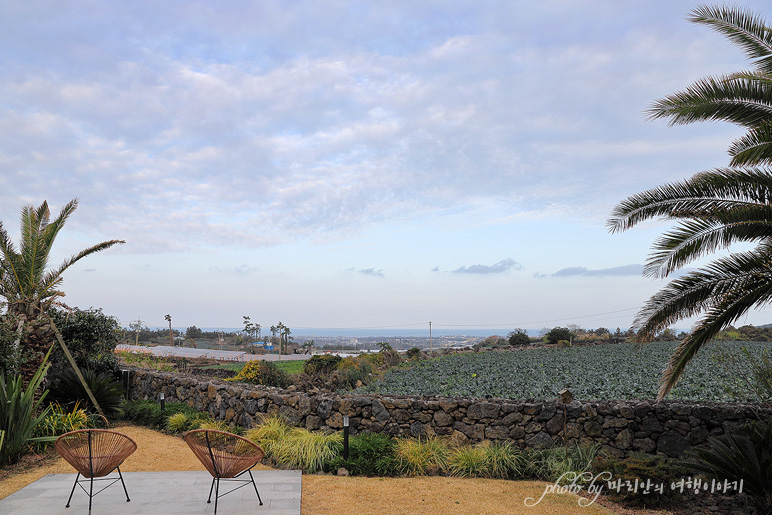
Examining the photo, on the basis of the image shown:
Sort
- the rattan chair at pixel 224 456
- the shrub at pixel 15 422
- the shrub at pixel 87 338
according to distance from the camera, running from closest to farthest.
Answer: the rattan chair at pixel 224 456 < the shrub at pixel 15 422 < the shrub at pixel 87 338

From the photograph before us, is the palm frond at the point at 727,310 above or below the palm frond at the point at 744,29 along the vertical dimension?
below

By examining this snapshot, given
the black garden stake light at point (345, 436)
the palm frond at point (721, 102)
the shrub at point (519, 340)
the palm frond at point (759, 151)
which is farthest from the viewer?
the shrub at point (519, 340)

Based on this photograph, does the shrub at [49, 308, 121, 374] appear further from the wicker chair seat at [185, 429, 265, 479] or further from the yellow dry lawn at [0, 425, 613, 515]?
the wicker chair seat at [185, 429, 265, 479]

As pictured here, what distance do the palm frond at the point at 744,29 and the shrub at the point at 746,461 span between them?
4.59 metres

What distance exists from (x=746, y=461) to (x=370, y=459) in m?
4.68

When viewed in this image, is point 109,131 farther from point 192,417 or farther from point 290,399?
point 290,399

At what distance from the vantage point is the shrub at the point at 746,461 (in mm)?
5164

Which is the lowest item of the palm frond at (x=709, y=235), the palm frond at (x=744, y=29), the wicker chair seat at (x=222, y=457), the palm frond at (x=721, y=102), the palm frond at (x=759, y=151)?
the wicker chair seat at (x=222, y=457)

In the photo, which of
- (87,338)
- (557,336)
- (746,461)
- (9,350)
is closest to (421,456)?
(746,461)

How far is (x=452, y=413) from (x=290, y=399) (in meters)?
2.90

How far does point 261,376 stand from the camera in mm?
13117

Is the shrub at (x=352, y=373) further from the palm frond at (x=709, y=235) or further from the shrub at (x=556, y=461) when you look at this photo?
the palm frond at (x=709, y=235)

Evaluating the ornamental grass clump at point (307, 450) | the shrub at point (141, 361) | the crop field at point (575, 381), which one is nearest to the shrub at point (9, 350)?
the ornamental grass clump at point (307, 450)

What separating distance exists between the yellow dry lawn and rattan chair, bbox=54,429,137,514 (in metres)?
1.42
